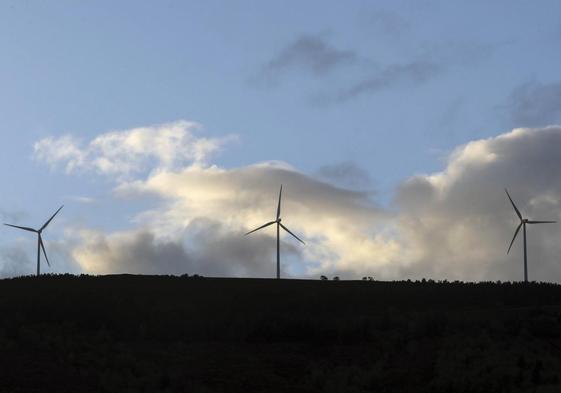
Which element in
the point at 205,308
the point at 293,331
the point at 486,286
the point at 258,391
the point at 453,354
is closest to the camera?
the point at 258,391

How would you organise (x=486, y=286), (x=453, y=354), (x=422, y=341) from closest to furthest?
(x=453, y=354)
(x=422, y=341)
(x=486, y=286)

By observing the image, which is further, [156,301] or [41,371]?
[156,301]

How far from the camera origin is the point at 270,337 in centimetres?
6384

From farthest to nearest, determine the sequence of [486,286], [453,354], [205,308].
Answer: [486,286], [205,308], [453,354]

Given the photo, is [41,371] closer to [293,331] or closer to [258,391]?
[258,391]

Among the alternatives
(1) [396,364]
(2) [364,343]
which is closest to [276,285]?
(2) [364,343]

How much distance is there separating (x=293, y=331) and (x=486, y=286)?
29.5 m

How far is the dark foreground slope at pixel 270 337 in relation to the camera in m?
49.8

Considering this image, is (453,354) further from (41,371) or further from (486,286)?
(486,286)

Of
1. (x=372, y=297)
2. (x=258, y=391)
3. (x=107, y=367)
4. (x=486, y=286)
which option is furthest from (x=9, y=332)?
(x=486, y=286)

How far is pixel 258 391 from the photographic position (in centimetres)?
4944

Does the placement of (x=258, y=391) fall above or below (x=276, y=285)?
below

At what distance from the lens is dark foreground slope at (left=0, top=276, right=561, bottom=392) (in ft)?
163

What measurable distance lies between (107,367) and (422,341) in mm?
17190
